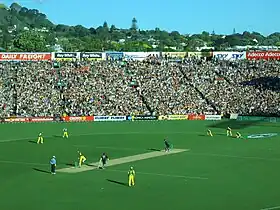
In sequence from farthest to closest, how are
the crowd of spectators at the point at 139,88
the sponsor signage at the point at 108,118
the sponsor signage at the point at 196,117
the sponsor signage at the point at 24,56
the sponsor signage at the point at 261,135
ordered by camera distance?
the sponsor signage at the point at 24,56 → the crowd of spectators at the point at 139,88 → the sponsor signage at the point at 196,117 → the sponsor signage at the point at 108,118 → the sponsor signage at the point at 261,135

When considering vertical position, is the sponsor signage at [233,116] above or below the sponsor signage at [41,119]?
above

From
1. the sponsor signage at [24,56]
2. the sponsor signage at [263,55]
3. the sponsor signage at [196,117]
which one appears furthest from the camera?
the sponsor signage at [263,55]

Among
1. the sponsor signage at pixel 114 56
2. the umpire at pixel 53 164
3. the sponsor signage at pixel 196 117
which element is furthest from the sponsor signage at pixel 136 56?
the umpire at pixel 53 164

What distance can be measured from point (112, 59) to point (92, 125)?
23.6 metres

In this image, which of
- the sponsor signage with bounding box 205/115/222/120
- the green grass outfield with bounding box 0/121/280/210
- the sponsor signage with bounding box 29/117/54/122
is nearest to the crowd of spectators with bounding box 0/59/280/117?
the sponsor signage with bounding box 29/117/54/122

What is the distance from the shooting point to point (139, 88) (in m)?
84.6

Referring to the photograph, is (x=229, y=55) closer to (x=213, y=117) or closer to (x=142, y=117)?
(x=213, y=117)

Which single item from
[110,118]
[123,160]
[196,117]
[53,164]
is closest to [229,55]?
[196,117]

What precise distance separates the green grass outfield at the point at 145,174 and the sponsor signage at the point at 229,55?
1293 inches

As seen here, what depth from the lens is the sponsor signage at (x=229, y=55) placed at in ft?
310

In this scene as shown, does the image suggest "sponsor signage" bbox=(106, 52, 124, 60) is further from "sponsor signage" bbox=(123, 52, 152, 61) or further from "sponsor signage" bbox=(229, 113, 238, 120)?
"sponsor signage" bbox=(229, 113, 238, 120)

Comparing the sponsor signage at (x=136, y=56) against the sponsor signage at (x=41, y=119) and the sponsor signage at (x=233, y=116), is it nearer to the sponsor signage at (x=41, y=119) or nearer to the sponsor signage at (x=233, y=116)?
the sponsor signage at (x=233, y=116)

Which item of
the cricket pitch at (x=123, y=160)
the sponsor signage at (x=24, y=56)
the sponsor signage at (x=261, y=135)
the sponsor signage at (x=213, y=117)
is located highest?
the sponsor signage at (x=24, y=56)

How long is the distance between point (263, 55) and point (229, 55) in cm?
559
